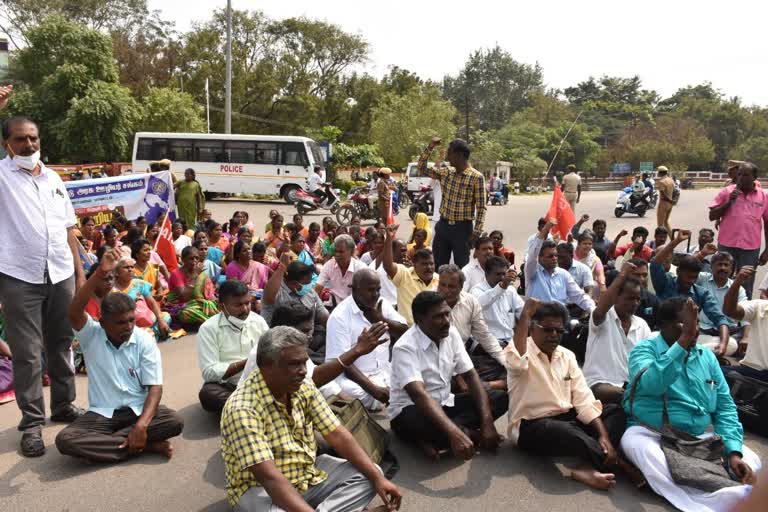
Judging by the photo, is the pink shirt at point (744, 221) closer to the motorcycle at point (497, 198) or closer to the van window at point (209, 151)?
the van window at point (209, 151)

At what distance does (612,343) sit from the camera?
4.59 metres

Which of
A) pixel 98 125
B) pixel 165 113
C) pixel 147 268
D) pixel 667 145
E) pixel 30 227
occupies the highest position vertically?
pixel 667 145

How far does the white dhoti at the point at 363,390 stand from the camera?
4.76m

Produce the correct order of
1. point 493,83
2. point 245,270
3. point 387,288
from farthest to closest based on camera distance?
point 493,83 < point 245,270 < point 387,288

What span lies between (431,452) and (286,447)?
1328 mm

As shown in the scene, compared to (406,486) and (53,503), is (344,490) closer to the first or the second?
(406,486)

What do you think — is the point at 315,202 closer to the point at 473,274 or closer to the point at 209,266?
→ the point at 209,266

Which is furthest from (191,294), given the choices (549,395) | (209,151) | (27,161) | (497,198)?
(497,198)

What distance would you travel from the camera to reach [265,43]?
129 ft

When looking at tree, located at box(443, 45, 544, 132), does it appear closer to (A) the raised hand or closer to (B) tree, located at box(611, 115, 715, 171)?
(B) tree, located at box(611, 115, 715, 171)

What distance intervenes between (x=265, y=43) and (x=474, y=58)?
143 ft

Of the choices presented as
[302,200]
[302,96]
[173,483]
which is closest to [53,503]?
[173,483]

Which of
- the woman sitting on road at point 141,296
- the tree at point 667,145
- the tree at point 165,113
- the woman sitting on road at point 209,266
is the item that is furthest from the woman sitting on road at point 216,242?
the tree at point 667,145

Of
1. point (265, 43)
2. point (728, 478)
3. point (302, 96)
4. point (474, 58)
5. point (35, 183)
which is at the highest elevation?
point (474, 58)
